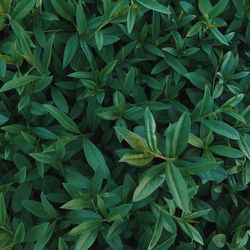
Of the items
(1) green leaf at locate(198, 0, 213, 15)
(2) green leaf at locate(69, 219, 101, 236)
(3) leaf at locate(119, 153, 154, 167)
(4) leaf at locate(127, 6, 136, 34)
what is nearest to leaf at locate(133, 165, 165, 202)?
(3) leaf at locate(119, 153, 154, 167)

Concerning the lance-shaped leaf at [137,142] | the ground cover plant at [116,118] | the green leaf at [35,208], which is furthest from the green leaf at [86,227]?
the lance-shaped leaf at [137,142]

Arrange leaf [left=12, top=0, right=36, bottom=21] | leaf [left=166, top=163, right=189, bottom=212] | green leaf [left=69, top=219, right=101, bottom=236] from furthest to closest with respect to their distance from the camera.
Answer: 1. leaf [left=12, top=0, right=36, bottom=21]
2. green leaf [left=69, top=219, right=101, bottom=236]
3. leaf [left=166, top=163, right=189, bottom=212]

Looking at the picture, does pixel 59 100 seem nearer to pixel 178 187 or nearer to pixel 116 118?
pixel 116 118

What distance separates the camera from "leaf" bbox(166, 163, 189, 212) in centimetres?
112

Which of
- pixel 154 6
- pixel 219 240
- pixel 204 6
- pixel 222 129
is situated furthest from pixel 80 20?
pixel 219 240

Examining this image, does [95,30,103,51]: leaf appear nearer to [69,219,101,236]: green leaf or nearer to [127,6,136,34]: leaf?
[127,6,136,34]: leaf

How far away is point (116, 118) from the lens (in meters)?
1.35

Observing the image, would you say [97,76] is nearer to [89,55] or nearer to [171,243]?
[89,55]

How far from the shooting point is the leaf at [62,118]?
4.32 feet

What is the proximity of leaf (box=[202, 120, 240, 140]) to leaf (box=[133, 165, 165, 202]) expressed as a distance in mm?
213

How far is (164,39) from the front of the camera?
1.42 metres

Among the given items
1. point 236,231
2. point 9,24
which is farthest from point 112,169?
point 9,24

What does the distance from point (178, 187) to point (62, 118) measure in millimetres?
369

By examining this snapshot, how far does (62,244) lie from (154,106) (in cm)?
42
